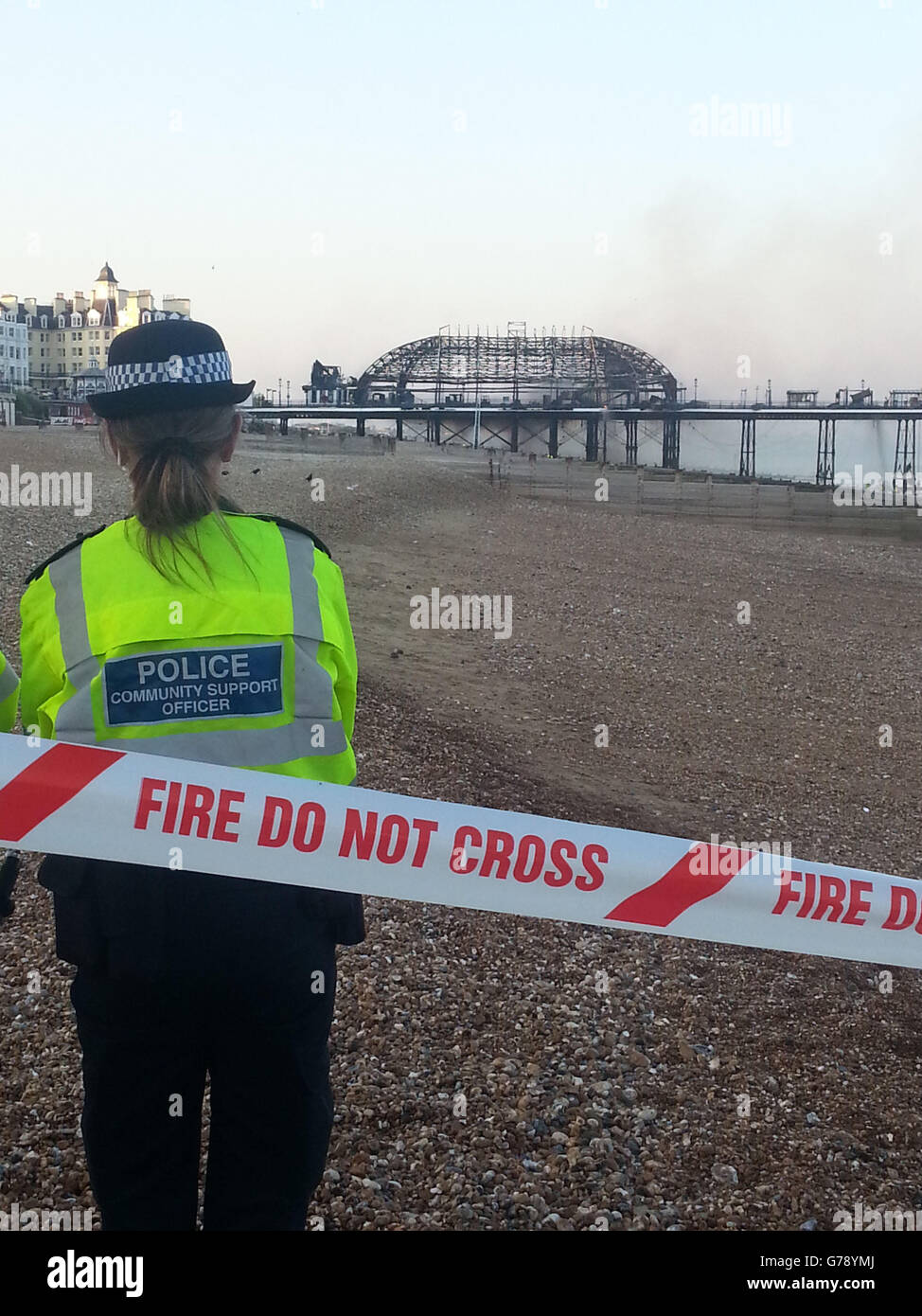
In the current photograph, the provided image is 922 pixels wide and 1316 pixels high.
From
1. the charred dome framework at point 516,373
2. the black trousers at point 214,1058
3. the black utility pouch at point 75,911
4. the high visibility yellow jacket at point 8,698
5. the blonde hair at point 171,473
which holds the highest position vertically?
the charred dome framework at point 516,373

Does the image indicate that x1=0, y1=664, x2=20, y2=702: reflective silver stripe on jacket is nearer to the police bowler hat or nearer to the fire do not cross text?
the fire do not cross text

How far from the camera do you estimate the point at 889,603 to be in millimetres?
19094

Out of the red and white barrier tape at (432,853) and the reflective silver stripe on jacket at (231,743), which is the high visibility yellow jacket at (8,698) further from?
the reflective silver stripe on jacket at (231,743)

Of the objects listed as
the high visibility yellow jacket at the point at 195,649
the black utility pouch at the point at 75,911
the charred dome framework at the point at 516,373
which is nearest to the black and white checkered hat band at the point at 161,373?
the high visibility yellow jacket at the point at 195,649

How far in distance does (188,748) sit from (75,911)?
1.19 feet

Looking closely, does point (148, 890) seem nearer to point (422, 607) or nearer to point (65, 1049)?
point (65, 1049)

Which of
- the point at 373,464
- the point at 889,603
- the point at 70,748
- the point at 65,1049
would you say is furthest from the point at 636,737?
the point at 373,464

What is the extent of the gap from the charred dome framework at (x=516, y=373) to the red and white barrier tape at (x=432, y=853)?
105m

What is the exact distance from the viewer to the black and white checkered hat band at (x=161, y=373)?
2.22 metres

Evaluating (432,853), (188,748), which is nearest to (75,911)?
(188,748)

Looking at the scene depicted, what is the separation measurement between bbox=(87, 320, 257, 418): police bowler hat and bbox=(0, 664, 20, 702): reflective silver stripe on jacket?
0.59m

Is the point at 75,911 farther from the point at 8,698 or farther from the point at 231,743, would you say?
the point at 8,698

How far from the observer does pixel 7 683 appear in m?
2.43

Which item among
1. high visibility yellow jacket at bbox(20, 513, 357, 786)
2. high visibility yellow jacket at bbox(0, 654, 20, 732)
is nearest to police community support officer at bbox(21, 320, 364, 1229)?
high visibility yellow jacket at bbox(20, 513, 357, 786)
